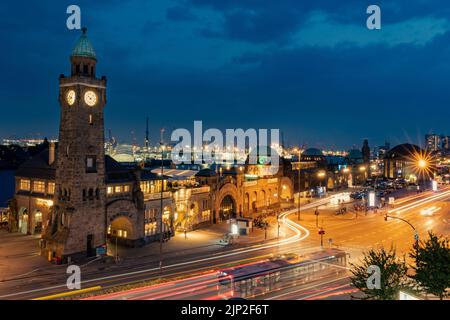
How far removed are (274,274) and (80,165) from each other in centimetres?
3164

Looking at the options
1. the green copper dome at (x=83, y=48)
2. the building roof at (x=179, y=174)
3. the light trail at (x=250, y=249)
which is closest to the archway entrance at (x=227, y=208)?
the building roof at (x=179, y=174)

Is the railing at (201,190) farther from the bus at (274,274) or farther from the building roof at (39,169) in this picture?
the bus at (274,274)

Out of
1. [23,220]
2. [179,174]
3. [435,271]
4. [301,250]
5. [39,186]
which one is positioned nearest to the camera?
[435,271]

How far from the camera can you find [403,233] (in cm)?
7256

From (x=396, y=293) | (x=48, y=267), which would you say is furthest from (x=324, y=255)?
(x=48, y=267)

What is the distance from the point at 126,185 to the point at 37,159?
68.3 feet

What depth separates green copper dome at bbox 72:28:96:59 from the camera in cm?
5656

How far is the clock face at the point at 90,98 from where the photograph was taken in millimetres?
56250

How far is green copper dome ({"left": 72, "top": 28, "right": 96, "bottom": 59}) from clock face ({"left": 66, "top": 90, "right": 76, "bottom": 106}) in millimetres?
5351

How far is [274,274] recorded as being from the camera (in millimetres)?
39625

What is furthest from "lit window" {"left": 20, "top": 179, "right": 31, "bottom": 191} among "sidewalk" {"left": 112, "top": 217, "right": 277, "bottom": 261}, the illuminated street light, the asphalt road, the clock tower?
the illuminated street light

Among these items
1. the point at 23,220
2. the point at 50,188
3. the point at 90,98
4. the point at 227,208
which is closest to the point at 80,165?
the point at 90,98

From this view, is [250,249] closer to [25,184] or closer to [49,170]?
[49,170]

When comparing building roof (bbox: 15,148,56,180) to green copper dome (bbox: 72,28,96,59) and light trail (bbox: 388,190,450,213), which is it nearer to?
green copper dome (bbox: 72,28,96,59)
